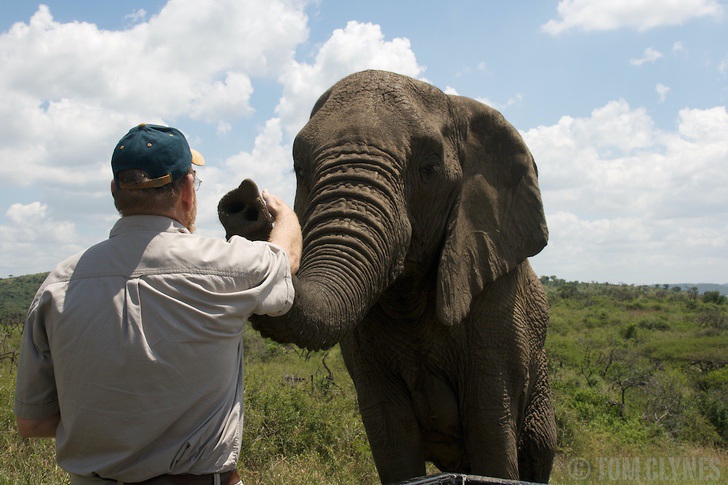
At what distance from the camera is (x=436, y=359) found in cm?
434

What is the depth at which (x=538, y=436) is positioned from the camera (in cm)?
499

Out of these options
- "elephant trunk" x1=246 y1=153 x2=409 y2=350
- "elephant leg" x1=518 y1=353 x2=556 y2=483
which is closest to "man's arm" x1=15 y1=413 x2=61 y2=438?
"elephant trunk" x1=246 y1=153 x2=409 y2=350

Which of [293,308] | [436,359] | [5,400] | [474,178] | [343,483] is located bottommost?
[343,483]

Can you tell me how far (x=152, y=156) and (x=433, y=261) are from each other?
234cm

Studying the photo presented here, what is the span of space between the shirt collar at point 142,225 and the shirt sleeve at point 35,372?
0.87ft

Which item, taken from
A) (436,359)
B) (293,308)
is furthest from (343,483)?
(293,308)

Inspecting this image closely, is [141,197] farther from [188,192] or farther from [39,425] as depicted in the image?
[39,425]

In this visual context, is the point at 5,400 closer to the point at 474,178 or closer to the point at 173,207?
the point at 474,178

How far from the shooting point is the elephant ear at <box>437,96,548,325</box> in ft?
13.2

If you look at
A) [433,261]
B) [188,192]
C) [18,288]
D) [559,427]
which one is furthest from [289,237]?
[18,288]

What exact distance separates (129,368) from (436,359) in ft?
8.82

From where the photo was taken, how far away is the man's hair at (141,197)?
79.6 inches

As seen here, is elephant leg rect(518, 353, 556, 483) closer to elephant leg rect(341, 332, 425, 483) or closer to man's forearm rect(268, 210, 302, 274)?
elephant leg rect(341, 332, 425, 483)

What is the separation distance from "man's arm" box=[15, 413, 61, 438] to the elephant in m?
1.28
